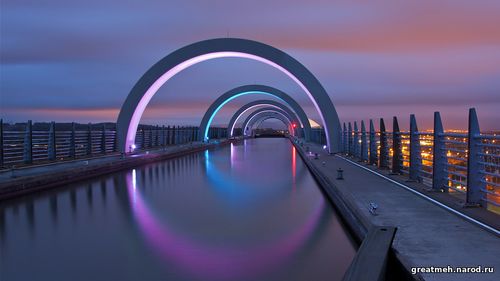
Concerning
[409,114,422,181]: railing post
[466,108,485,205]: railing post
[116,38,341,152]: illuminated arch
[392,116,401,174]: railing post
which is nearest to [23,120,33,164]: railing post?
[116,38,341,152]: illuminated arch

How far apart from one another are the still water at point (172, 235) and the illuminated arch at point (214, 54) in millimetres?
8892

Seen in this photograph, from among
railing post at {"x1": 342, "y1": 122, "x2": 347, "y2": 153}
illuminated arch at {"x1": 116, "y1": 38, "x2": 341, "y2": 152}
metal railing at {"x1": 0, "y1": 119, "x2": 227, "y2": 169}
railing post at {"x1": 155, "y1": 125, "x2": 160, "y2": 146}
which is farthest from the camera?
railing post at {"x1": 155, "y1": 125, "x2": 160, "y2": 146}

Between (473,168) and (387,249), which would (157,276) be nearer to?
(387,249)

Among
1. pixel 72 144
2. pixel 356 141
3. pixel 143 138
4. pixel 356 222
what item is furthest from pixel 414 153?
pixel 143 138

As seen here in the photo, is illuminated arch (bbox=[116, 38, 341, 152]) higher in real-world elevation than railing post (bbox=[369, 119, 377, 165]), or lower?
higher

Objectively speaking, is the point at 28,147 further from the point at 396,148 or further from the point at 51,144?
the point at 396,148

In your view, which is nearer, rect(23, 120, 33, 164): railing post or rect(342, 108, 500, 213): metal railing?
rect(342, 108, 500, 213): metal railing

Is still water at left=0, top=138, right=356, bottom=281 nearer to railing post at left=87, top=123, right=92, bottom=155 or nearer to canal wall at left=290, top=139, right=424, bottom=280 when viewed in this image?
canal wall at left=290, top=139, right=424, bottom=280

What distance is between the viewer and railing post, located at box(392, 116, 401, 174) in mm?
9612

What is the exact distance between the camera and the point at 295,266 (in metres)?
4.36

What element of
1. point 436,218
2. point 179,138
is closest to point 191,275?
point 436,218

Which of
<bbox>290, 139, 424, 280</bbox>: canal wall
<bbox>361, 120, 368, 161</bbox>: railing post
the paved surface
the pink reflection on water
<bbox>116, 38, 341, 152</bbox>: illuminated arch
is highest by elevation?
<bbox>116, 38, 341, 152</bbox>: illuminated arch

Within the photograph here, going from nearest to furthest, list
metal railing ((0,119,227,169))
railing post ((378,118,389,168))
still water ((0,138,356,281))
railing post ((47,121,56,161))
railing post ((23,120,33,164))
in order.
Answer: still water ((0,138,356,281)) → railing post ((378,118,389,168)) → metal railing ((0,119,227,169)) → railing post ((23,120,33,164)) → railing post ((47,121,56,161))

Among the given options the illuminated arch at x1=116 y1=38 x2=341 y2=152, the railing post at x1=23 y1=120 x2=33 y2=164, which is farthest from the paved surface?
the illuminated arch at x1=116 y1=38 x2=341 y2=152
